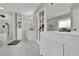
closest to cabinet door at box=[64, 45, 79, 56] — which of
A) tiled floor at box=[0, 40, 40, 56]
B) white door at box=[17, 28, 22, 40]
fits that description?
tiled floor at box=[0, 40, 40, 56]

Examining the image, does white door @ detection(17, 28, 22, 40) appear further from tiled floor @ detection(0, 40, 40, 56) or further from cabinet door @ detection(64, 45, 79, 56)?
cabinet door @ detection(64, 45, 79, 56)

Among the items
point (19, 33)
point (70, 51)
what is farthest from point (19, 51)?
point (19, 33)

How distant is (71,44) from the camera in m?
1.32

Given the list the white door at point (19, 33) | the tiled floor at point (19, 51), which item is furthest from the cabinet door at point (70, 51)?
the white door at point (19, 33)

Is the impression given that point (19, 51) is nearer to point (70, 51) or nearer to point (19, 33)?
point (70, 51)

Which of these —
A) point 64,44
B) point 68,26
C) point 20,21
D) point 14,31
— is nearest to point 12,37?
point 14,31

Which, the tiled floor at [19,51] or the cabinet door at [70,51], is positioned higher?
the cabinet door at [70,51]

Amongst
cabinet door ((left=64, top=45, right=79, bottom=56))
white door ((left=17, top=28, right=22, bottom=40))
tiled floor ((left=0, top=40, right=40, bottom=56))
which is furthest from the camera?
white door ((left=17, top=28, right=22, bottom=40))

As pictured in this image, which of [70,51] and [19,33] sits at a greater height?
[70,51]

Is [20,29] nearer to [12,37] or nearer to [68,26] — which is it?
[12,37]

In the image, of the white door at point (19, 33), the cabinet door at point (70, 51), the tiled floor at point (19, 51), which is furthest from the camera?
the white door at point (19, 33)

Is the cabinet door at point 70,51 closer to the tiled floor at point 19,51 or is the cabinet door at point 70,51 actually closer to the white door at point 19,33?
the tiled floor at point 19,51

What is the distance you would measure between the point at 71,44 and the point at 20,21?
6843mm

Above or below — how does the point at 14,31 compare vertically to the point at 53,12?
below
